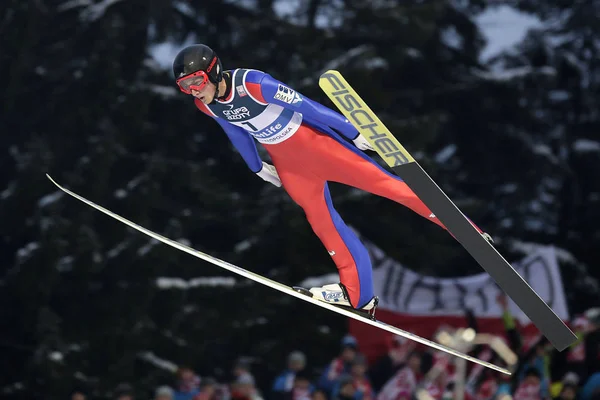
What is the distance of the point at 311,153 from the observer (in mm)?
4809

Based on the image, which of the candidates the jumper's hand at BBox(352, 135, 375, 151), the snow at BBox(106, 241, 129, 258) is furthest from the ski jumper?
the snow at BBox(106, 241, 129, 258)

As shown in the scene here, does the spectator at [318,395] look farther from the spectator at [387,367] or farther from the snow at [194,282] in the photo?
the snow at [194,282]

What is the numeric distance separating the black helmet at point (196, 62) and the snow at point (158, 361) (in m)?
7.16

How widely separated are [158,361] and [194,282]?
979 millimetres

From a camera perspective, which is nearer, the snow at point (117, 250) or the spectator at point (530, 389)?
the spectator at point (530, 389)

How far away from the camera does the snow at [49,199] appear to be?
36.3ft

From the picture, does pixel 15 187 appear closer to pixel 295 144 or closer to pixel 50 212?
pixel 50 212

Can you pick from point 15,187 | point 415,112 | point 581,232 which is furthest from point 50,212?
point 581,232

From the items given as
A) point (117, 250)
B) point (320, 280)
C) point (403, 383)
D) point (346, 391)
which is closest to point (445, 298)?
point (403, 383)

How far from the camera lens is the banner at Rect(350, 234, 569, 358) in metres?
9.28

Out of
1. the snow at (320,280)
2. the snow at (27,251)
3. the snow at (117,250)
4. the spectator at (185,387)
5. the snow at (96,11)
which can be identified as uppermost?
the snow at (96,11)

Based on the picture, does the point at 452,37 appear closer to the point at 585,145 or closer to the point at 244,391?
the point at 585,145

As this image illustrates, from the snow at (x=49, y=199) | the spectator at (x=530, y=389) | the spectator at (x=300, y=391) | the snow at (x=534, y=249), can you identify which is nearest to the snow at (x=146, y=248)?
the snow at (x=49, y=199)

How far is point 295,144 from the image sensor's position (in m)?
4.82
